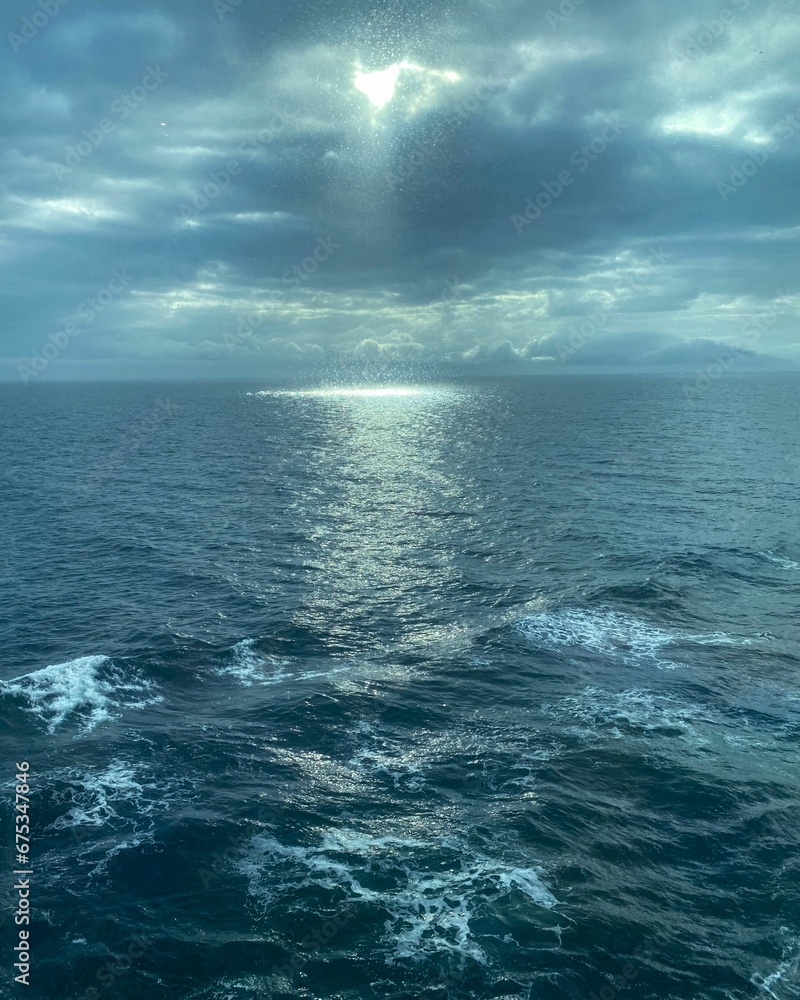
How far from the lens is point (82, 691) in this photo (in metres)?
55.4

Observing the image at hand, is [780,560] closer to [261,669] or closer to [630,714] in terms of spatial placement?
[630,714]

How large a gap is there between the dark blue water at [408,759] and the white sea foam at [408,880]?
0.53ft

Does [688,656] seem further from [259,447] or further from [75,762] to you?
[259,447]

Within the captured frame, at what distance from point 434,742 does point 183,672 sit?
2429cm

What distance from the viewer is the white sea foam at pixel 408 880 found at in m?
33.9

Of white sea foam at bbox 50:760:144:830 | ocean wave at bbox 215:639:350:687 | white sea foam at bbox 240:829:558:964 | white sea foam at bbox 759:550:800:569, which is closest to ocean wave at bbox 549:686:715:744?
white sea foam at bbox 240:829:558:964

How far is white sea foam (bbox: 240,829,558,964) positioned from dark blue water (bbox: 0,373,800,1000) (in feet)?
0.53

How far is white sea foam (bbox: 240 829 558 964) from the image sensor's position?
111 feet

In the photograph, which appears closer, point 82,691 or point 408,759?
point 408,759

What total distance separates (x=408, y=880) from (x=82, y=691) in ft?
108

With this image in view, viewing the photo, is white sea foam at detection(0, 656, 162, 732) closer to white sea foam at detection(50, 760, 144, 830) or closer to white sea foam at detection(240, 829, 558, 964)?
white sea foam at detection(50, 760, 144, 830)

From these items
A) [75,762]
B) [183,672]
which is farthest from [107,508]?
[75,762]

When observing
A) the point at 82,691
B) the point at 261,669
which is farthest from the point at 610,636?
the point at 82,691

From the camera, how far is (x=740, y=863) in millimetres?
38375
